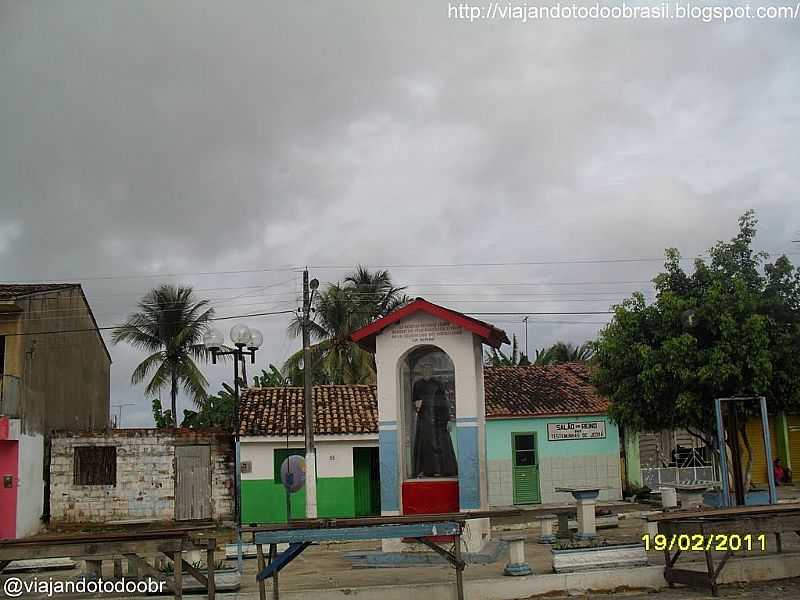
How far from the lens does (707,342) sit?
51.2 feet

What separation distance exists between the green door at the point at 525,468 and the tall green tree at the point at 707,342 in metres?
9.19

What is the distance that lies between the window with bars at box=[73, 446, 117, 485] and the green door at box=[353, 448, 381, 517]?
6413 mm

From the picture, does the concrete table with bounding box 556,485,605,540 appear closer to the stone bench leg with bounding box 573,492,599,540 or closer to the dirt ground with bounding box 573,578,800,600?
the stone bench leg with bounding box 573,492,599,540

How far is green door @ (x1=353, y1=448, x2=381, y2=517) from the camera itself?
2395 cm

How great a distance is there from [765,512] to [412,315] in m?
6.48

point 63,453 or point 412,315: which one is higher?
point 412,315

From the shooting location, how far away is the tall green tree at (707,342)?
1491cm

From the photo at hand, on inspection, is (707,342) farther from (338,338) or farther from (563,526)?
(338,338)

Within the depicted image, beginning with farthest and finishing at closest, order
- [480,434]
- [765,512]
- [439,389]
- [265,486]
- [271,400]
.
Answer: [271,400] → [265,486] → [439,389] → [480,434] → [765,512]

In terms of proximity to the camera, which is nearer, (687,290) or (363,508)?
(687,290)

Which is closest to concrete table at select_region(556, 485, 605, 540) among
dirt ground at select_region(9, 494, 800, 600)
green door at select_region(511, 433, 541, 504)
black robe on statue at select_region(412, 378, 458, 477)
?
dirt ground at select_region(9, 494, 800, 600)

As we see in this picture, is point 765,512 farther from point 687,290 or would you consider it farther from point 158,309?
point 158,309

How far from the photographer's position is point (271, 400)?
25188 mm

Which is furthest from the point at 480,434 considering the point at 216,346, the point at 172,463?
the point at 172,463
